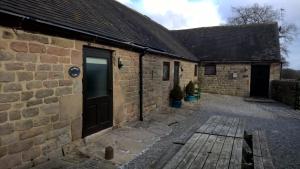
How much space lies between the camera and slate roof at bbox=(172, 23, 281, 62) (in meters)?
18.7

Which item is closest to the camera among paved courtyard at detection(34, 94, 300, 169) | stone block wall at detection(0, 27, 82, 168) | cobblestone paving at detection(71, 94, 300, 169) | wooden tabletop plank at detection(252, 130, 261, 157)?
stone block wall at detection(0, 27, 82, 168)

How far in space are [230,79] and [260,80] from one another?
6.96ft

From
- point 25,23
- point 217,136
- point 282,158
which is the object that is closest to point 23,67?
point 25,23

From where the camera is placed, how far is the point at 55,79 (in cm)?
513

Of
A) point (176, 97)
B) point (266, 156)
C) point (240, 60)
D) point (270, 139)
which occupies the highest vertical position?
point (240, 60)

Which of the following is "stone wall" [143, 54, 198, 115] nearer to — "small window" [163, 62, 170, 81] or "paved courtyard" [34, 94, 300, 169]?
"small window" [163, 62, 170, 81]

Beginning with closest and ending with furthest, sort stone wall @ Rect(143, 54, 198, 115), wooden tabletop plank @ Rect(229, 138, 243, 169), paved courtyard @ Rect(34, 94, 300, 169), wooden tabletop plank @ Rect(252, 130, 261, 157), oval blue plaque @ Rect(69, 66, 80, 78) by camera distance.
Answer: wooden tabletop plank @ Rect(229, 138, 243, 169) → wooden tabletop plank @ Rect(252, 130, 261, 157) → paved courtyard @ Rect(34, 94, 300, 169) → oval blue plaque @ Rect(69, 66, 80, 78) → stone wall @ Rect(143, 54, 198, 115)

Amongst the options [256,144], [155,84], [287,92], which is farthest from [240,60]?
[256,144]

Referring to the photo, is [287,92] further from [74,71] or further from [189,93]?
[74,71]

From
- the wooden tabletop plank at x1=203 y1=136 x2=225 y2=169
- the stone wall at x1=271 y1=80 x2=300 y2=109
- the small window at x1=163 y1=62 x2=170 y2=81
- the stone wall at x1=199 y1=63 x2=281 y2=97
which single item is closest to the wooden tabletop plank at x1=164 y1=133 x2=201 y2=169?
the wooden tabletop plank at x1=203 y1=136 x2=225 y2=169

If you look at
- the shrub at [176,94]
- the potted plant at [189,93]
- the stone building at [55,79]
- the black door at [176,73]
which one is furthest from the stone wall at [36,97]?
the potted plant at [189,93]

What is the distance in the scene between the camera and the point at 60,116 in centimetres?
524

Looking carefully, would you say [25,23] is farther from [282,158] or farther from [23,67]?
[282,158]

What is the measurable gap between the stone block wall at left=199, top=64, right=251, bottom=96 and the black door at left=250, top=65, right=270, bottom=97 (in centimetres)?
42
